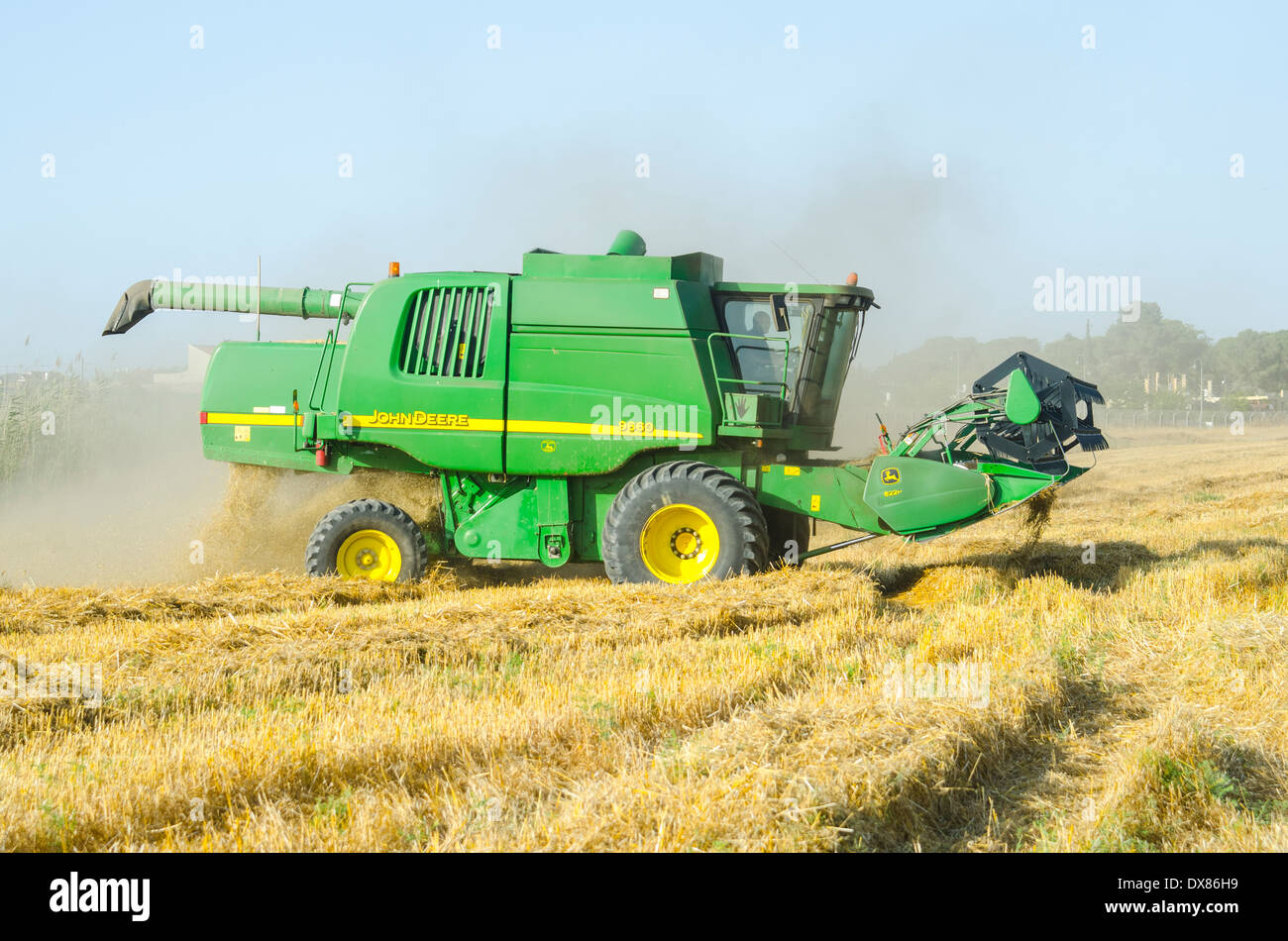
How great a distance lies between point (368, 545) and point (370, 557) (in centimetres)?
11

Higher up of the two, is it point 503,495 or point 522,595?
point 503,495

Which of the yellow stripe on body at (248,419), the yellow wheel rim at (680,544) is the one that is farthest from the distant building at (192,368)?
the yellow wheel rim at (680,544)

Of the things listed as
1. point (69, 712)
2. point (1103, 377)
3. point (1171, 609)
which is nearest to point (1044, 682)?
point (1171, 609)

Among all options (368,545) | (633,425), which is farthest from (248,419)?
(633,425)

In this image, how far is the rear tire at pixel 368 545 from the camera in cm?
877

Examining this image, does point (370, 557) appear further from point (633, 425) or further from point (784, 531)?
point (784, 531)

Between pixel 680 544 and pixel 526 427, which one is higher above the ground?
pixel 526 427

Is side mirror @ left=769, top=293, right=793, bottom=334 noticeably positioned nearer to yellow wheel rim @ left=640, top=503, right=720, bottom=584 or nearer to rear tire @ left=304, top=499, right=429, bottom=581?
yellow wheel rim @ left=640, top=503, right=720, bottom=584

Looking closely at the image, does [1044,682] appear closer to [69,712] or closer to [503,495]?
[69,712]

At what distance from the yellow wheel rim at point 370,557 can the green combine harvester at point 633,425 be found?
17 mm

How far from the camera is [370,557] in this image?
29.3 feet

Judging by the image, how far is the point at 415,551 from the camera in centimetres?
885
